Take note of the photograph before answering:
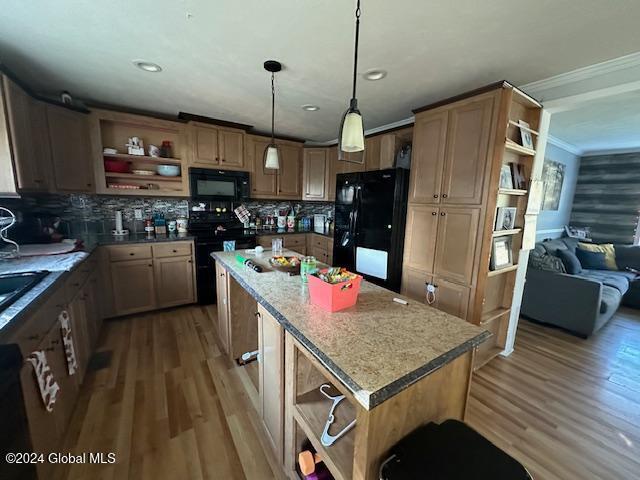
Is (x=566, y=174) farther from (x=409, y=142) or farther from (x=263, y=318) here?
(x=263, y=318)

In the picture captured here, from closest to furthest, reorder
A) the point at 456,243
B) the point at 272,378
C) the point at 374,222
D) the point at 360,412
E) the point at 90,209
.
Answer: the point at 360,412, the point at 272,378, the point at 456,243, the point at 374,222, the point at 90,209

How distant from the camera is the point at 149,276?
114 inches

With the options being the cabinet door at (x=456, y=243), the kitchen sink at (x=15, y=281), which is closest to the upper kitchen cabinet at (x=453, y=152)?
the cabinet door at (x=456, y=243)

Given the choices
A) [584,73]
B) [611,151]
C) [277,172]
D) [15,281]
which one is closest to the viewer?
[15,281]

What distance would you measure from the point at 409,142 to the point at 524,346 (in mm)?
2454

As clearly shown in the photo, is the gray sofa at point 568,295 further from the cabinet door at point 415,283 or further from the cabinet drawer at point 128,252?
the cabinet drawer at point 128,252

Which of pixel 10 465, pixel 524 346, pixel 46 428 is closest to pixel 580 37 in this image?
pixel 524 346

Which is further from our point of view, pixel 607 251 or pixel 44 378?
pixel 607 251

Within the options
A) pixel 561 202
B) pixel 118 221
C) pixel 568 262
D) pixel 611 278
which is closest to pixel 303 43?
pixel 118 221

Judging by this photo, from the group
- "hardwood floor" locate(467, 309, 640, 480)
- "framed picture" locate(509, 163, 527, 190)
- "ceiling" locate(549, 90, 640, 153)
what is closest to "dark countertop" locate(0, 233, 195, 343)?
"hardwood floor" locate(467, 309, 640, 480)

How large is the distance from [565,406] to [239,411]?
7.60 feet

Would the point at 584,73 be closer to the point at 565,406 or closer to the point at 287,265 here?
the point at 565,406

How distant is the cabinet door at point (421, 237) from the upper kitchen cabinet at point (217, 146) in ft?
7.76

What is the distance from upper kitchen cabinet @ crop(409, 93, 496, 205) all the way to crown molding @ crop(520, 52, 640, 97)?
54 centimetres
